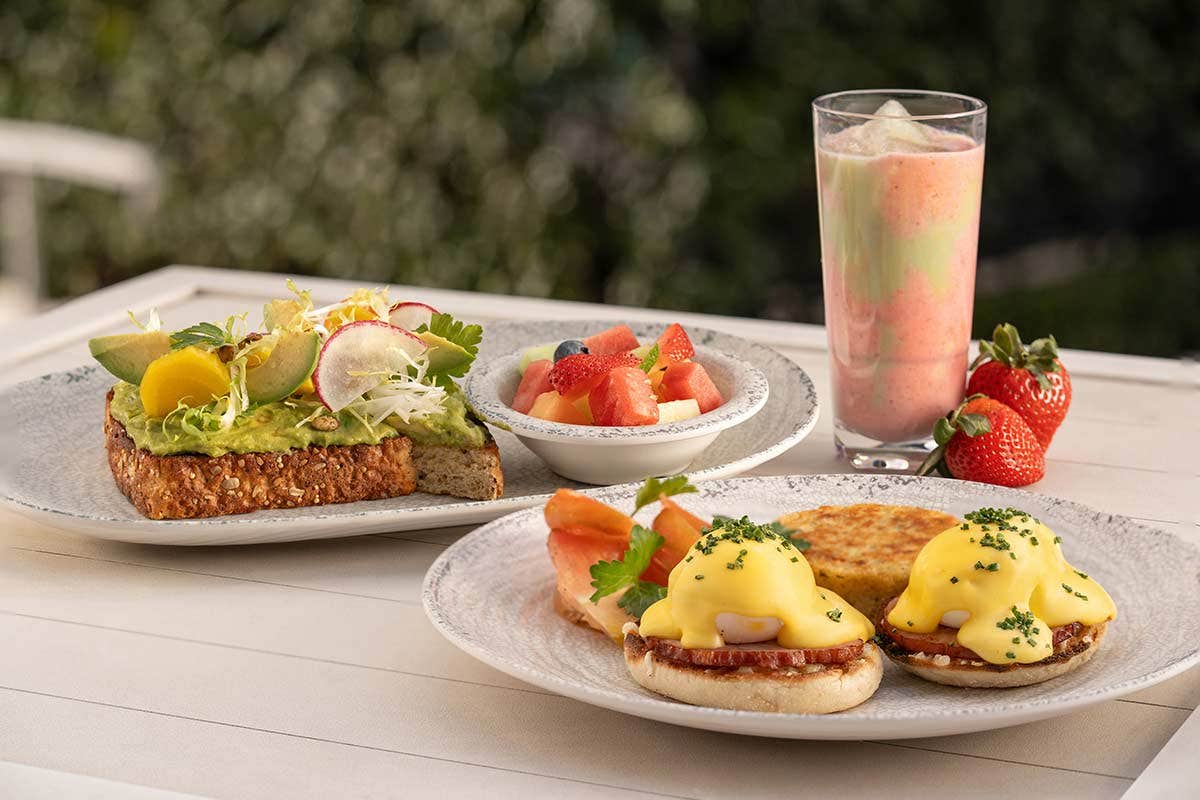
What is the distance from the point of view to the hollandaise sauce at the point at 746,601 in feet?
3.76

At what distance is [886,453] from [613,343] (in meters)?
0.34

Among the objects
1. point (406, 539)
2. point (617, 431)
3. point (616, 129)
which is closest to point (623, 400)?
point (617, 431)

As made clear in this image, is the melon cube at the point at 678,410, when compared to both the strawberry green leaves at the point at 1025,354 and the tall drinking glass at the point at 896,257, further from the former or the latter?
the strawberry green leaves at the point at 1025,354

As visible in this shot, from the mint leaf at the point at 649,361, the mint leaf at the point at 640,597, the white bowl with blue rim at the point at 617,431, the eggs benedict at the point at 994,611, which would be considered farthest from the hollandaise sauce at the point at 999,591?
the mint leaf at the point at 649,361

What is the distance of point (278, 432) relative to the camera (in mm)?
1609

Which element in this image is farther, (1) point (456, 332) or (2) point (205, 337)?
(1) point (456, 332)

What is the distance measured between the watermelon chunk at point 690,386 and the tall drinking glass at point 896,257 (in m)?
0.19

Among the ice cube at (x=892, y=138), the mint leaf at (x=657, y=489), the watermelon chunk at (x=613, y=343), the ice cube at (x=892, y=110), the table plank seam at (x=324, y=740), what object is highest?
the ice cube at (x=892, y=110)

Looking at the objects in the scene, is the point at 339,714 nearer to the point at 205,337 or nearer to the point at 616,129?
the point at 205,337

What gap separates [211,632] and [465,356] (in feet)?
1.50

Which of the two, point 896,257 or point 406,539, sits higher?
point 896,257

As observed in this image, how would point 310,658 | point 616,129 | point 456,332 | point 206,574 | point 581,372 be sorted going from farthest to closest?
point 616,129 < point 456,332 < point 581,372 < point 206,574 < point 310,658

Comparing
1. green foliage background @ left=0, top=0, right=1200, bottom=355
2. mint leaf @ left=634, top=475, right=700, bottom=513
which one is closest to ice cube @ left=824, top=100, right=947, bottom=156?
mint leaf @ left=634, top=475, right=700, bottom=513

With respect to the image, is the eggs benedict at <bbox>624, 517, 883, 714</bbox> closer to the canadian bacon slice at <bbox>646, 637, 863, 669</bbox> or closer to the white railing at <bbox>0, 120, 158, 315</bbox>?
the canadian bacon slice at <bbox>646, 637, 863, 669</bbox>
